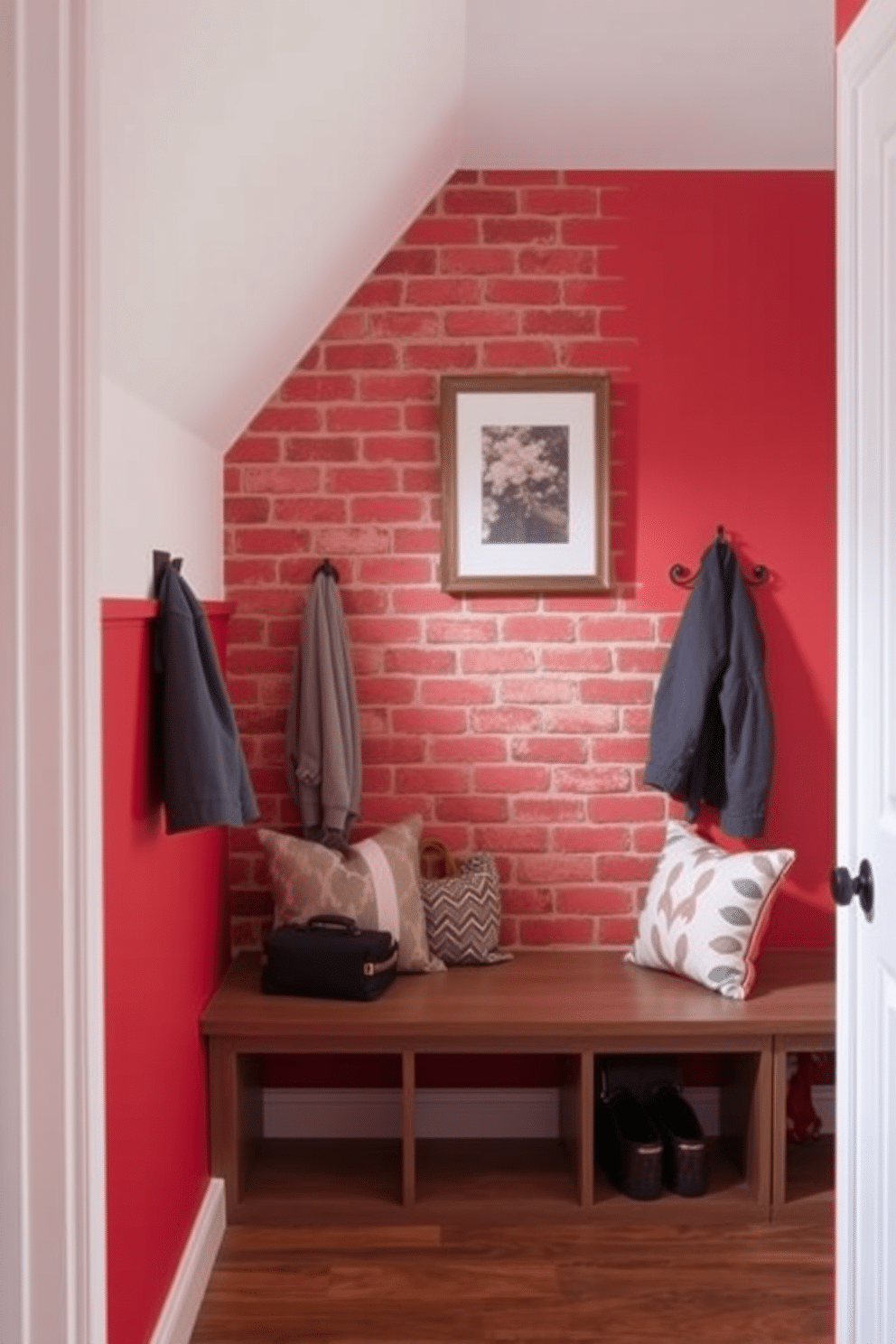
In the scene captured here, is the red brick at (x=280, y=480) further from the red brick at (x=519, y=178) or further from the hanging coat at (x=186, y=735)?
the hanging coat at (x=186, y=735)

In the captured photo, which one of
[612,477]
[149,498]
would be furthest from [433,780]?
[149,498]

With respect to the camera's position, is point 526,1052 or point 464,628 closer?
point 526,1052

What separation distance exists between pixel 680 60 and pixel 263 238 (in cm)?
106

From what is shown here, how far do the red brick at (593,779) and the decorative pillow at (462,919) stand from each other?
35cm

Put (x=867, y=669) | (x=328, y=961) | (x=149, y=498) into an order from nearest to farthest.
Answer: (x=867, y=669) → (x=149, y=498) → (x=328, y=961)

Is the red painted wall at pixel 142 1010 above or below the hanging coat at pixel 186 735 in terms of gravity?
below

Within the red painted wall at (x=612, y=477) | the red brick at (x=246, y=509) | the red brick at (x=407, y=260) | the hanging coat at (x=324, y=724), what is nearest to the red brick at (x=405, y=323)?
the red painted wall at (x=612, y=477)

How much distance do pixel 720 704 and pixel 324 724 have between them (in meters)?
1.05

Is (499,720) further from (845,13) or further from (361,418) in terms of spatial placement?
(845,13)

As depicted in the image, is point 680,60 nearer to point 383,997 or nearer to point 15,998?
point 383,997

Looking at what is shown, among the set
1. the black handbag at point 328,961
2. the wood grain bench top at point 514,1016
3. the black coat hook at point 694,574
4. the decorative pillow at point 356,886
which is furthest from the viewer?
the black coat hook at point 694,574

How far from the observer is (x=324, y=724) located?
3748 mm

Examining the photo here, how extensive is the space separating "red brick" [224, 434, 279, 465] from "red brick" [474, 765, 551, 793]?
3.43 feet

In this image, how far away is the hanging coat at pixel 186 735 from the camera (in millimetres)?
2705
